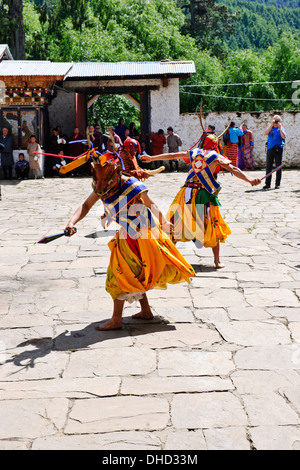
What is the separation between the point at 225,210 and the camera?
1078cm

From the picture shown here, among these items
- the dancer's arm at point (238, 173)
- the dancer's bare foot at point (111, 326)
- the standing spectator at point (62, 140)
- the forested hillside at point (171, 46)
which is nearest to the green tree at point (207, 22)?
the forested hillside at point (171, 46)

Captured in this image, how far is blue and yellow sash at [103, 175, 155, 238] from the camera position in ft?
15.1

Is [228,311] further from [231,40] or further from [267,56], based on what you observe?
[231,40]

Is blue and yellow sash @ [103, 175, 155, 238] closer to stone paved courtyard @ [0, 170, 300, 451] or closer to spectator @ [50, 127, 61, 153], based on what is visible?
stone paved courtyard @ [0, 170, 300, 451]

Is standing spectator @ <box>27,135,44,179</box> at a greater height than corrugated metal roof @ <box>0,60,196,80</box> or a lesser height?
lesser

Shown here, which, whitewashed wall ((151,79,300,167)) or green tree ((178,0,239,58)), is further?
green tree ((178,0,239,58))

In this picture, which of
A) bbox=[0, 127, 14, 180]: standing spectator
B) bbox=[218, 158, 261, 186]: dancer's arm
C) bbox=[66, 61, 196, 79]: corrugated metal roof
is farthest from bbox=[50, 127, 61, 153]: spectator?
bbox=[218, 158, 261, 186]: dancer's arm

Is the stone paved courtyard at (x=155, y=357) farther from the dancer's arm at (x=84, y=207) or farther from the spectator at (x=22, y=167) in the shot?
the spectator at (x=22, y=167)

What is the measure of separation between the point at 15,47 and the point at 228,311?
23.8 meters

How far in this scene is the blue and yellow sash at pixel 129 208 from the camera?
4.61m

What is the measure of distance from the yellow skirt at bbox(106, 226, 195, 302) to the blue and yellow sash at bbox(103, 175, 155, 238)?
68 millimetres

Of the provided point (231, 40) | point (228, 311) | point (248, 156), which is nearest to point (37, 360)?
point (228, 311)

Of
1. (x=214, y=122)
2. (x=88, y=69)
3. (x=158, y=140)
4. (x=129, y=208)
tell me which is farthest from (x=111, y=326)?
(x=88, y=69)

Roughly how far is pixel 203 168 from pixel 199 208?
0.45 metres
